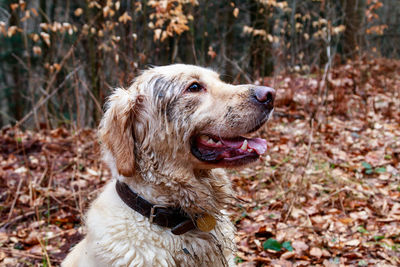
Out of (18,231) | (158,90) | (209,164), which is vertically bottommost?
(18,231)

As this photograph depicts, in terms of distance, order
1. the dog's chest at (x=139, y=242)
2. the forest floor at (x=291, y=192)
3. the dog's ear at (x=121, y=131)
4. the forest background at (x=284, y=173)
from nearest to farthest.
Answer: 1. the dog's chest at (x=139, y=242)
2. the dog's ear at (x=121, y=131)
3. the forest floor at (x=291, y=192)
4. the forest background at (x=284, y=173)

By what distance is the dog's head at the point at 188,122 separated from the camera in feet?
8.08

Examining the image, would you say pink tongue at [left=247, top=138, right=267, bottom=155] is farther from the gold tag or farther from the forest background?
the gold tag

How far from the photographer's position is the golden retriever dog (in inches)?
90.5

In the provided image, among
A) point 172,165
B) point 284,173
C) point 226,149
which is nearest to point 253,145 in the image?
point 226,149

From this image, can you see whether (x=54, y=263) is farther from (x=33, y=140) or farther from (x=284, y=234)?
(x=33, y=140)

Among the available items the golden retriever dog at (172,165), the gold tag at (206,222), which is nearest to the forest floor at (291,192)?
the gold tag at (206,222)

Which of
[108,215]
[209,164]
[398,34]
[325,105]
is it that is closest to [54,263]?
[108,215]

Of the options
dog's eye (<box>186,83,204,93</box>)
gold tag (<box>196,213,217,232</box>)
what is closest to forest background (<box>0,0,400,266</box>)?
gold tag (<box>196,213,217,232</box>)

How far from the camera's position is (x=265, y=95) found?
97.0 inches

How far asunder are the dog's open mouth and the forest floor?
44cm

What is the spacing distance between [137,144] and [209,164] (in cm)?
54

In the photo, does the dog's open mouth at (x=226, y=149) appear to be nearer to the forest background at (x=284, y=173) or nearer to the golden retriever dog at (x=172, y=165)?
the golden retriever dog at (x=172, y=165)

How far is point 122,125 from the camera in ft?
8.10
